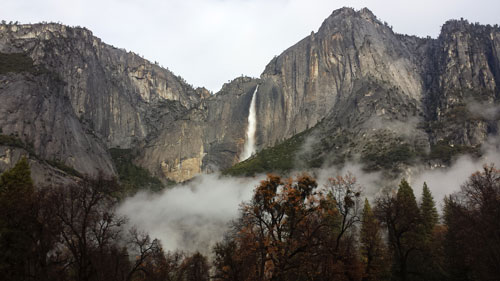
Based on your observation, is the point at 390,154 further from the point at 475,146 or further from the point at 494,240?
the point at 494,240

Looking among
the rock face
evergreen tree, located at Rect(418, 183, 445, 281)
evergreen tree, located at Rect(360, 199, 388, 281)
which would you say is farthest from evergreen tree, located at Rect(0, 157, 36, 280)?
the rock face

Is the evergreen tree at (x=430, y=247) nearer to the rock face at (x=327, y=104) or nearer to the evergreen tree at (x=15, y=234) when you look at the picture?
the evergreen tree at (x=15, y=234)

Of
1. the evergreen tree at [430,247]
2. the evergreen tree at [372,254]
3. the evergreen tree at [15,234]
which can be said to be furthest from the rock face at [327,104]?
the evergreen tree at [15,234]

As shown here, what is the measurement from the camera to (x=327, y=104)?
182 meters

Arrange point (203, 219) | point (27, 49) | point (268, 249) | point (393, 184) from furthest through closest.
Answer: point (27, 49) < point (203, 219) < point (393, 184) < point (268, 249)

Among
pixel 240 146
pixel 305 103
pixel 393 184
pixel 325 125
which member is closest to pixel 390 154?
pixel 393 184

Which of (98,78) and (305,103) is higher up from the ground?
(98,78)

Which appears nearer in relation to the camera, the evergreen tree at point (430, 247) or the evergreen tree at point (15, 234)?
the evergreen tree at point (15, 234)

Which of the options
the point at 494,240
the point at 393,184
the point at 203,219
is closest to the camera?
the point at 494,240

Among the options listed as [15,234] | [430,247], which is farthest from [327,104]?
[15,234]

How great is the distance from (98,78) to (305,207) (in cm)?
18767

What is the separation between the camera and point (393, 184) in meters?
121

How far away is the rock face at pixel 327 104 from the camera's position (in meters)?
135

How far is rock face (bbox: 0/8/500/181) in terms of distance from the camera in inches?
5305
